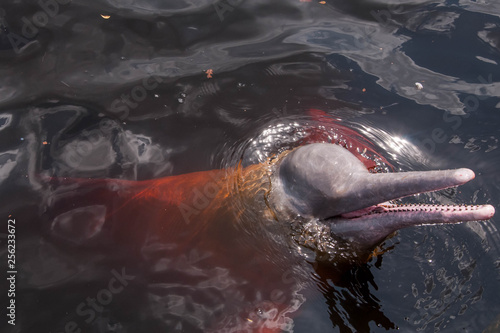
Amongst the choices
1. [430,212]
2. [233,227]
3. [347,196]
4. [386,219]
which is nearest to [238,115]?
[233,227]

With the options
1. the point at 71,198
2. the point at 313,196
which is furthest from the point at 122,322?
the point at 313,196

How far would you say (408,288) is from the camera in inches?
185

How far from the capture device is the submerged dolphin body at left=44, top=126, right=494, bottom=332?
452 centimetres

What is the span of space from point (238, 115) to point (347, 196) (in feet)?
6.35

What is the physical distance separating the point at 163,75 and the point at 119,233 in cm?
220

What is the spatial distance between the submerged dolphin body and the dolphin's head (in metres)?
0.01

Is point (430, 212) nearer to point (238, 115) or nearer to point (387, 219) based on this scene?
point (387, 219)

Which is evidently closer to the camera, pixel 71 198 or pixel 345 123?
pixel 71 198

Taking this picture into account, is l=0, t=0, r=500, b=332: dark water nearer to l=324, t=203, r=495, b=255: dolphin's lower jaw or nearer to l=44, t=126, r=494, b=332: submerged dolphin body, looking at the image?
l=44, t=126, r=494, b=332: submerged dolphin body

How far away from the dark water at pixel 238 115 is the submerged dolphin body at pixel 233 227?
0.08 meters

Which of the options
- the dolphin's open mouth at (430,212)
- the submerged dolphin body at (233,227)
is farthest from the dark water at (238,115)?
the dolphin's open mouth at (430,212)

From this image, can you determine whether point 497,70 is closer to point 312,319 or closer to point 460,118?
point 460,118

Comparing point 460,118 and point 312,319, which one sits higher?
point 460,118

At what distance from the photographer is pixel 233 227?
5070 mm
